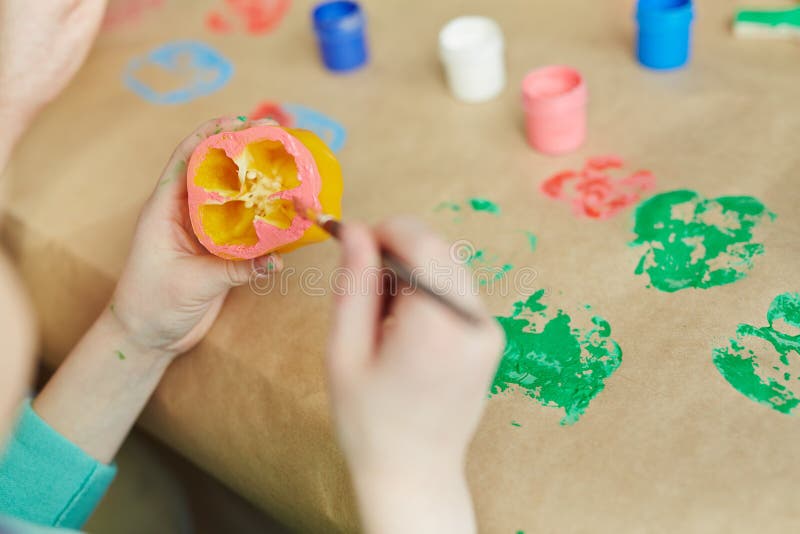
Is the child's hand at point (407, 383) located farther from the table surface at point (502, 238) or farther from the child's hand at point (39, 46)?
the child's hand at point (39, 46)

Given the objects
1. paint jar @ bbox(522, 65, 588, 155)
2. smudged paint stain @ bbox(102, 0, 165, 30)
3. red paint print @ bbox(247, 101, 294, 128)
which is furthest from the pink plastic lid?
smudged paint stain @ bbox(102, 0, 165, 30)

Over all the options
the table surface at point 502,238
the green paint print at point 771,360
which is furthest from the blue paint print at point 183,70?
the green paint print at point 771,360

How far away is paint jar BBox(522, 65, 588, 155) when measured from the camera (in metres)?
1.09

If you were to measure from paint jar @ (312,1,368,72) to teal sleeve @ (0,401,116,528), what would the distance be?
2.35 ft

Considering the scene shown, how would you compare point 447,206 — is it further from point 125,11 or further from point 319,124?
point 125,11

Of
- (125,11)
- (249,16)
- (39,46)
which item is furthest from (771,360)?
(125,11)

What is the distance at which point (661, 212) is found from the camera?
3.27 ft

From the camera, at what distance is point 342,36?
1.32 meters

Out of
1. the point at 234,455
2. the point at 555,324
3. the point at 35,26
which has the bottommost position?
the point at 234,455

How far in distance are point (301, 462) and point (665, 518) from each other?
0.39m

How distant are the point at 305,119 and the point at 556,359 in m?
0.62

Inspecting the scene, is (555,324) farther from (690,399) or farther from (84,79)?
(84,79)

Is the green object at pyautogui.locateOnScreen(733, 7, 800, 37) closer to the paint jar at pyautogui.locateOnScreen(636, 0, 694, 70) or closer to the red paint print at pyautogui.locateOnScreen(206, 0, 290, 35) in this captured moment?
the paint jar at pyautogui.locateOnScreen(636, 0, 694, 70)

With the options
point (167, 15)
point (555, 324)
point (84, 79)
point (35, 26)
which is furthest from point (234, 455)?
point (167, 15)
